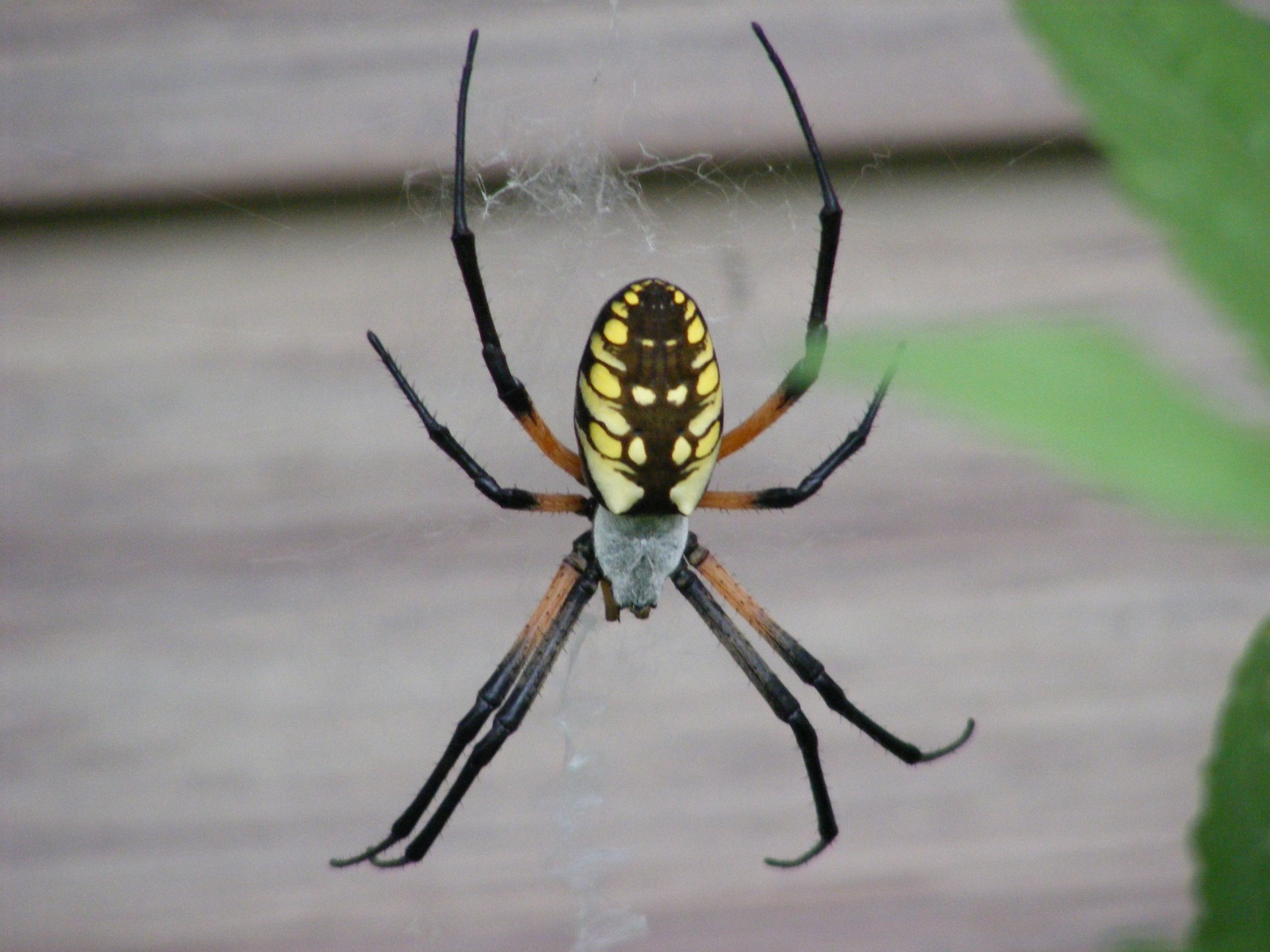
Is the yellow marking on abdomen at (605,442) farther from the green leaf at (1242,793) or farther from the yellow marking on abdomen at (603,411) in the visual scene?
the green leaf at (1242,793)

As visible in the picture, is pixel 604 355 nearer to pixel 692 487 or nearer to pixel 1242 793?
pixel 692 487

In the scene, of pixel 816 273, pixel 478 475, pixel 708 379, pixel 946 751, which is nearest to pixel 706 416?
pixel 708 379

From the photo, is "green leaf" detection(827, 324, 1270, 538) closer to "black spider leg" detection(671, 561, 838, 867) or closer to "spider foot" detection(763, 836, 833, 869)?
"black spider leg" detection(671, 561, 838, 867)

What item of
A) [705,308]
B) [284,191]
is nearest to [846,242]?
[705,308]

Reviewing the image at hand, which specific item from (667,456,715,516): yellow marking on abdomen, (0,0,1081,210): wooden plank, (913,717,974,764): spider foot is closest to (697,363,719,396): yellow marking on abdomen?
(667,456,715,516): yellow marking on abdomen

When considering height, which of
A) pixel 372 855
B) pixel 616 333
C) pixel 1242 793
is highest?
pixel 616 333

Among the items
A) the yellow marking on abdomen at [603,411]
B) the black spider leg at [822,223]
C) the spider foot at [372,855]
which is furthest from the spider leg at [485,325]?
the spider foot at [372,855]

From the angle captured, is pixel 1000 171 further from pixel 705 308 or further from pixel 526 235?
pixel 526 235
